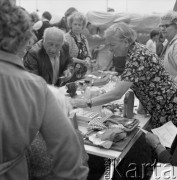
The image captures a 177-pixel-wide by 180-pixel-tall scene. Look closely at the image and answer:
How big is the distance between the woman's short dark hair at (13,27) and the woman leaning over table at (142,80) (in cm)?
147

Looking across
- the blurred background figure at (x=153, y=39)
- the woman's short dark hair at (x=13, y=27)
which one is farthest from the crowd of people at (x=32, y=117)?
the blurred background figure at (x=153, y=39)

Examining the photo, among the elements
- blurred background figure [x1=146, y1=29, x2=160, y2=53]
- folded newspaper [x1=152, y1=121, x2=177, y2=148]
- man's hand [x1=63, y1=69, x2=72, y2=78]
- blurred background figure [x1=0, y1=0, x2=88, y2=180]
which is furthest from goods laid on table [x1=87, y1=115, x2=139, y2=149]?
blurred background figure [x1=146, y1=29, x2=160, y2=53]

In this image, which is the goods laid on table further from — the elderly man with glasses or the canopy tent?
the canopy tent

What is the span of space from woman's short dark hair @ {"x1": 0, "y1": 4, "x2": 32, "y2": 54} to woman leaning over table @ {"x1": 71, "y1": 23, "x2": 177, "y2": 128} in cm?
147

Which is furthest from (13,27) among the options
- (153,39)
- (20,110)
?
(153,39)

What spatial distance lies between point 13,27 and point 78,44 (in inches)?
130

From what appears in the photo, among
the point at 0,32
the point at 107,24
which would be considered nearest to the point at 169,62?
the point at 0,32

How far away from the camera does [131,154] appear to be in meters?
3.47

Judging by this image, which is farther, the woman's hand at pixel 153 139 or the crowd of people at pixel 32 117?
the woman's hand at pixel 153 139

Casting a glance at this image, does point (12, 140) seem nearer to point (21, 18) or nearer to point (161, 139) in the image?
point (21, 18)

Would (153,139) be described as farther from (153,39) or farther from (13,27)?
(153,39)

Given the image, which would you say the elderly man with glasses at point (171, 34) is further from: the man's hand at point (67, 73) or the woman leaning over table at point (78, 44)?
the woman leaning over table at point (78, 44)

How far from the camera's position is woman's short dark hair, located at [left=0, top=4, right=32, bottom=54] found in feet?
3.12

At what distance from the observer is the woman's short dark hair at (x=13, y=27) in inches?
37.4
